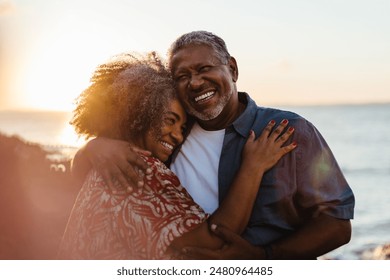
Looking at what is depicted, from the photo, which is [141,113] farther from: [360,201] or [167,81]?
[360,201]

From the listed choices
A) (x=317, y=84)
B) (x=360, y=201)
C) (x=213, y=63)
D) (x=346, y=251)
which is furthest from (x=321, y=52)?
(x=213, y=63)

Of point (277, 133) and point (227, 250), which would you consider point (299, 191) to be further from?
point (227, 250)

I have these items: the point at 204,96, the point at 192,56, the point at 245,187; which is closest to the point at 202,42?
the point at 192,56

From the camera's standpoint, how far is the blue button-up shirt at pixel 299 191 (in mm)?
3494

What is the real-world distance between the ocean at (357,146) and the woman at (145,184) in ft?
1.64

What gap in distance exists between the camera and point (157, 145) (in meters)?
3.55

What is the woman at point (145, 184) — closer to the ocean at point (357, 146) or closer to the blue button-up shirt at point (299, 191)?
the blue button-up shirt at point (299, 191)

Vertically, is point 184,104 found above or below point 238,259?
above

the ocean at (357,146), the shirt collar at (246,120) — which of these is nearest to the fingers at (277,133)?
the shirt collar at (246,120)

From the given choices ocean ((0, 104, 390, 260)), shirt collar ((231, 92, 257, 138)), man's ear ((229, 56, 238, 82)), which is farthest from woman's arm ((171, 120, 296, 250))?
ocean ((0, 104, 390, 260))

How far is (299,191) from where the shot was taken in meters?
3.52

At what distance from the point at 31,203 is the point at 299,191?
4192 millimetres

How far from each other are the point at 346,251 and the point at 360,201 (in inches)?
181

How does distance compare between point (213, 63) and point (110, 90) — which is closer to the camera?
point (110, 90)
